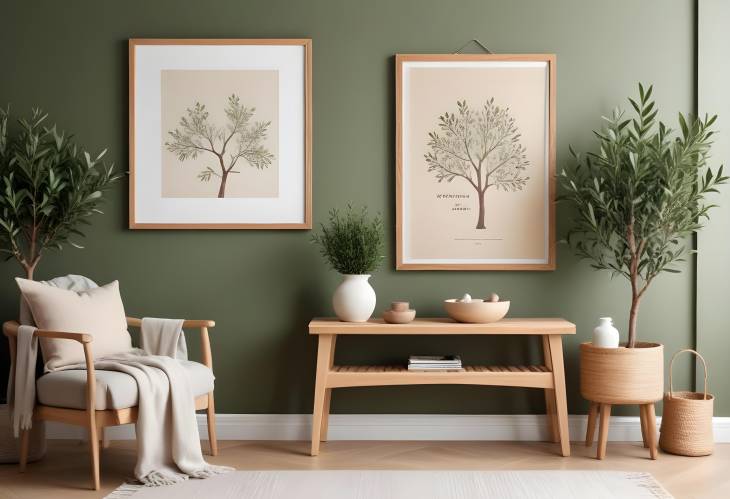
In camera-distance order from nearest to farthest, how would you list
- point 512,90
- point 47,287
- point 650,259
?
1. point 47,287
2. point 650,259
3. point 512,90

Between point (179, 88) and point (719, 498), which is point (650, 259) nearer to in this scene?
A: point (719, 498)

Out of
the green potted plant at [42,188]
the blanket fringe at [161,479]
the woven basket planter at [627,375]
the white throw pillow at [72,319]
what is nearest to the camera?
the blanket fringe at [161,479]

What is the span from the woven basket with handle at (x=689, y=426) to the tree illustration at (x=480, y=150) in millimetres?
1425

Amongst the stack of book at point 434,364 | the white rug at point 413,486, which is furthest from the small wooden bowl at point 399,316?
the white rug at point 413,486

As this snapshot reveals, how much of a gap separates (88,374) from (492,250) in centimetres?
226

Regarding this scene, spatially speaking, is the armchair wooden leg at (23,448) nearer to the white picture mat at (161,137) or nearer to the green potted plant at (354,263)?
the white picture mat at (161,137)

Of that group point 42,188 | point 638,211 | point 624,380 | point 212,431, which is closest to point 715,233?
point 638,211

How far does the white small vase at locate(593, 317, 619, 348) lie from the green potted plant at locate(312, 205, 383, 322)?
1.20m

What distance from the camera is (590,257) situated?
13.1 ft

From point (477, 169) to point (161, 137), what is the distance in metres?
1.84

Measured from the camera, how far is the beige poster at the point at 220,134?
4164 millimetres

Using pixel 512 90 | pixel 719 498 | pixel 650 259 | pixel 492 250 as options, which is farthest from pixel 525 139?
pixel 719 498

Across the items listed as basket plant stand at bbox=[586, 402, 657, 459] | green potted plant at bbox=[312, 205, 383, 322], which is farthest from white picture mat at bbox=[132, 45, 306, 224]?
basket plant stand at bbox=[586, 402, 657, 459]

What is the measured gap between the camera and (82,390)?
323 centimetres
